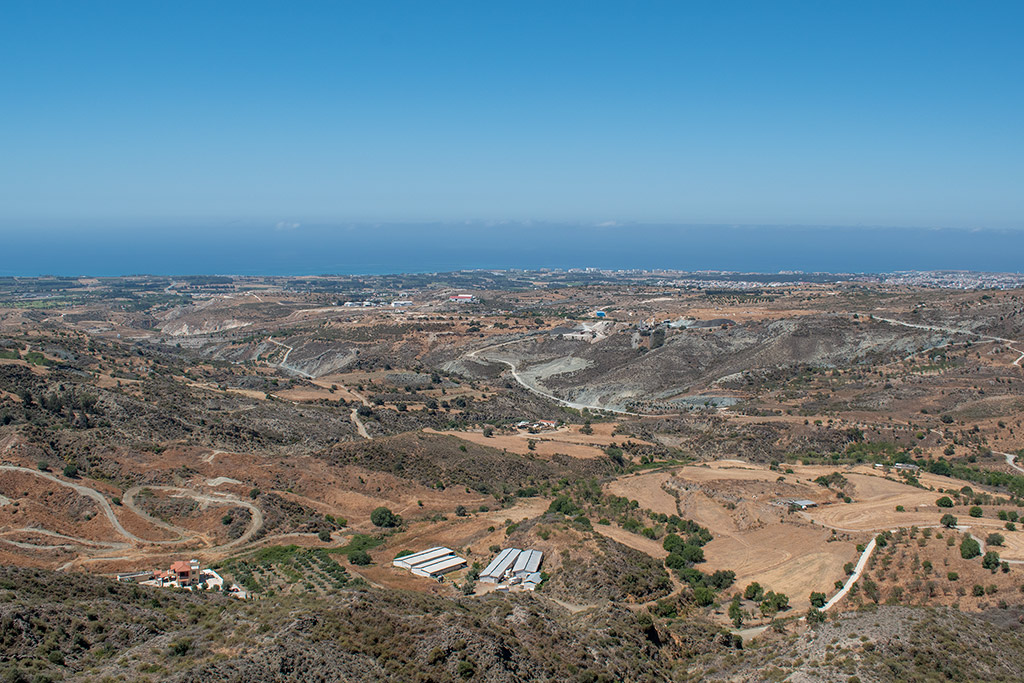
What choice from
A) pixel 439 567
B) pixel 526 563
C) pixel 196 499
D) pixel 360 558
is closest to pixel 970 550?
pixel 526 563

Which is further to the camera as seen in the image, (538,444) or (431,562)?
(538,444)

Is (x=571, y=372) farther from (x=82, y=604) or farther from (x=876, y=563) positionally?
(x=82, y=604)

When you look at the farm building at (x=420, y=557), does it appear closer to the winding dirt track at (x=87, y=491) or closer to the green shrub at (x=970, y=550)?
the winding dirt track at (x=87, y=491)

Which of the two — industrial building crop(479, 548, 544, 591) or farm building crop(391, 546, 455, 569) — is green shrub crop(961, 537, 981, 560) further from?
farm building crop(391, 546, 455, 569)

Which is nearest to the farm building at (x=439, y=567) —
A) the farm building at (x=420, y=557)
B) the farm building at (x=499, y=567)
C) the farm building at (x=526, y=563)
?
the farm building at (x=420, y=557)

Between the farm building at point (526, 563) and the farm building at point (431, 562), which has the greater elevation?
the farm building at point (526, 563)

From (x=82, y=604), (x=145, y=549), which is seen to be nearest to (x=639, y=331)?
(x=145, y=549)

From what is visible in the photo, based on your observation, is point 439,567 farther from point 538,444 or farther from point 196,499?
point 538,444

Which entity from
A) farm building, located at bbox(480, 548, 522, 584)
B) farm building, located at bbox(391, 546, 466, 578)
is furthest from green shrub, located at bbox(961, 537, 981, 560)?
farm building, located at bbox(391, 546, 466, 578)

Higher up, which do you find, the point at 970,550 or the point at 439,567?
the point at 970,550

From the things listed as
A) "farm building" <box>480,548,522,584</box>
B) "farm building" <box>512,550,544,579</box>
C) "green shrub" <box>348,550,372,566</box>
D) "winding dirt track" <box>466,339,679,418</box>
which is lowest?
"winding dirt track" <box>466,339,679,418</box>

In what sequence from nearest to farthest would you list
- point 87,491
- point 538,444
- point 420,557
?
point 420,557, point 87,491, point 538,444
